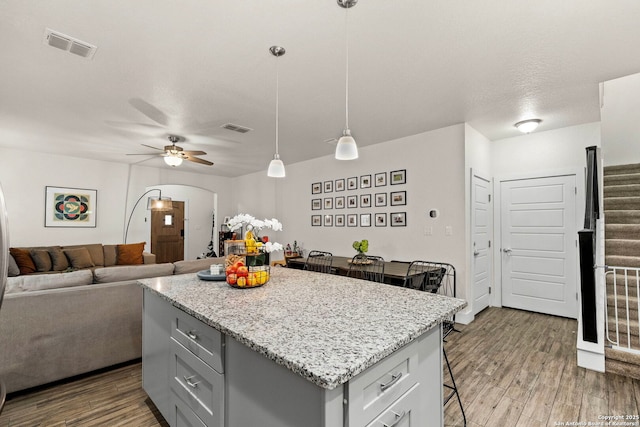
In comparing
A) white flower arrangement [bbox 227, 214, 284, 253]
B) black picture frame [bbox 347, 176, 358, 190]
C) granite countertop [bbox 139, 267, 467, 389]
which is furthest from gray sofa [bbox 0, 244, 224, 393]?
black picture frame [bbox 347, 176, 358, 190]

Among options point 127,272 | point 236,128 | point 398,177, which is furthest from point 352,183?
point 127,272

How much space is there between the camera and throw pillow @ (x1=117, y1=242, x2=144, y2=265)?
18.9 feet

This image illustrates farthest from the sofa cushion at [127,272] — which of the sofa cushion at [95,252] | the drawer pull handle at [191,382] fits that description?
the sofa cushion at [95,252]

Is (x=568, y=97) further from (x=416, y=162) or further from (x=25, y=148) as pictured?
(x=25, y=148)

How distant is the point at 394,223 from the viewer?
4.63m

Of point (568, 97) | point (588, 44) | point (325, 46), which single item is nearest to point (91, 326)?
point (325, 46)

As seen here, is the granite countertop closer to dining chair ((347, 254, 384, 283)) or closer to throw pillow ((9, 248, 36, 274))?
dining chair ((347, 254, 384, 283))

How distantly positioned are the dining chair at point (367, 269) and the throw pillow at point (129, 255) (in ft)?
14.2

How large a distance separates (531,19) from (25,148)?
23.3 feet

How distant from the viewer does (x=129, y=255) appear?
5.79m

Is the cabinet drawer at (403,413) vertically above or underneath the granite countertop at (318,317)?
underneath

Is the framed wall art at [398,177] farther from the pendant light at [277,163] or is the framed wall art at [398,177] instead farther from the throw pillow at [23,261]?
the throw pillow at [23,261]

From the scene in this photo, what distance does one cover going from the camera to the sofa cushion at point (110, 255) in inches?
222

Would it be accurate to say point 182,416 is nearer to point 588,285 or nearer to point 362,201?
point 588,285
